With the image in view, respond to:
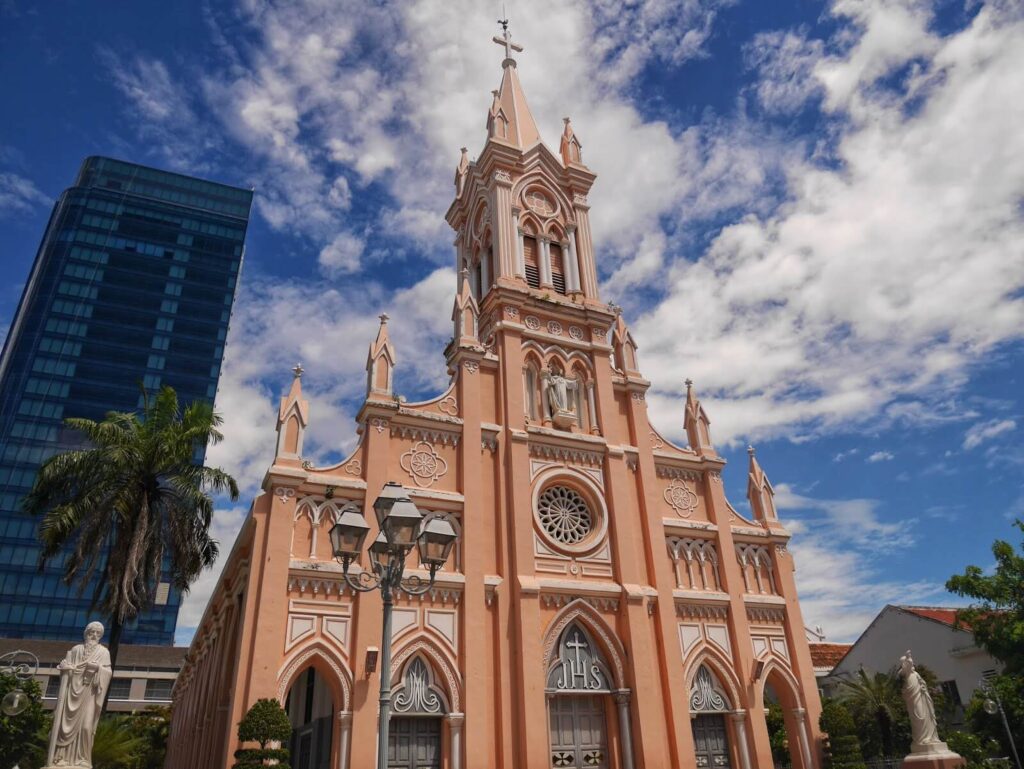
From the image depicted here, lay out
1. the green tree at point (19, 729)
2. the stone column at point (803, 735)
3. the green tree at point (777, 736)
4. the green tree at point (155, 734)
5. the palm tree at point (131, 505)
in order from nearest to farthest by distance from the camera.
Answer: the green tree at point (19, 729), the palm tree at point (131, 505), the stone column at point (803, 735), the green tree at point (777, 736), the green tree at point (155, 734)

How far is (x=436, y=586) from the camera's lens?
62.1 feet

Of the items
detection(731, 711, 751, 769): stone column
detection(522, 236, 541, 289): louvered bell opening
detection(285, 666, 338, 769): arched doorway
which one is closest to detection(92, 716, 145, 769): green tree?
detection(285, 666, 338, 769): arched doorway

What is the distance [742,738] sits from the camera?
2073cm

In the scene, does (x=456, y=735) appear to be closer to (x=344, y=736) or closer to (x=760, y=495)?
(x=344, y=736)

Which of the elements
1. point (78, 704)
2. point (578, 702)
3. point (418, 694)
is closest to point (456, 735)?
point (418, 694)

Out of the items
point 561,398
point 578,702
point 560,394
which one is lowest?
point 578,702

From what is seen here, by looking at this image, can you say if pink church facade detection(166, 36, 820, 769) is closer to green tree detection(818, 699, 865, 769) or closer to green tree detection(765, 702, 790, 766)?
green tree detection(818, 699, 865, 769)

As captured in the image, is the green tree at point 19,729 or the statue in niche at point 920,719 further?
the statue in niche at point 920,719

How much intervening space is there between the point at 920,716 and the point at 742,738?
4.60m

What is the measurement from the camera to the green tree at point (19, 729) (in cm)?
1559

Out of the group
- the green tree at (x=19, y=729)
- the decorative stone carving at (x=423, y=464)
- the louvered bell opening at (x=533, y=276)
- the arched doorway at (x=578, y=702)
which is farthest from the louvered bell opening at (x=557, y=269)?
the green tree at (x=19, y=729)

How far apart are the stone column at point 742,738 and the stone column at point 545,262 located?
48.2 feet

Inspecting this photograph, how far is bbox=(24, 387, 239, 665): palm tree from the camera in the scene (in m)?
18.0

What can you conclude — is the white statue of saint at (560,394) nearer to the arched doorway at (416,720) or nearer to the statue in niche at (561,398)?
the statue in niche at (561,398)
